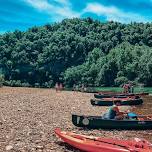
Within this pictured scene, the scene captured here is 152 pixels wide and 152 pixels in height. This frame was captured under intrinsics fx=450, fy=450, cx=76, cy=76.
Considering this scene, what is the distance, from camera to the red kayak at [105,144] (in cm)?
1923

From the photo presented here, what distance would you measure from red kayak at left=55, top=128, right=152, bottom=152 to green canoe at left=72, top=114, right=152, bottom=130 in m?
5.44

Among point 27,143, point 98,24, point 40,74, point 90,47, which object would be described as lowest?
point 27,143

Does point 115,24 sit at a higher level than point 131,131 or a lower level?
higher

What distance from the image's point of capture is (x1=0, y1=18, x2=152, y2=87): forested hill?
4190 inches

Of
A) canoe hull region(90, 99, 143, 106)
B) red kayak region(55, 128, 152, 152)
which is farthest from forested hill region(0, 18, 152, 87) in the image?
red kayak region(55, 128, 152, 152)

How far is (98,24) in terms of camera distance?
15188cm

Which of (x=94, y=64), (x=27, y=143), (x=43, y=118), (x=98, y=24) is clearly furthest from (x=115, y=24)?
(x=27, y=143)

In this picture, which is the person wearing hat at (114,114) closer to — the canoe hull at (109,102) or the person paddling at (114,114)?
the person paddling at (114,114)

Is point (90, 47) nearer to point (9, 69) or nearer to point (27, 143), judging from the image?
point (9, 69)

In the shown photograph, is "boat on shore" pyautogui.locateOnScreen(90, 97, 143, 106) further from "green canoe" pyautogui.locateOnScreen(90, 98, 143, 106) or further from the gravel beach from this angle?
the gravel beach

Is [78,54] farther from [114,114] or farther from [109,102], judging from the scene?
[114,114]

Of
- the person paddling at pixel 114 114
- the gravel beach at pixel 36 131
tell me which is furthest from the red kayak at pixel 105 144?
the person paddling at pixel 114 114

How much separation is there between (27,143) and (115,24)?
121950 mm

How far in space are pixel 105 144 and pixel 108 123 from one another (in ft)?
25.5
